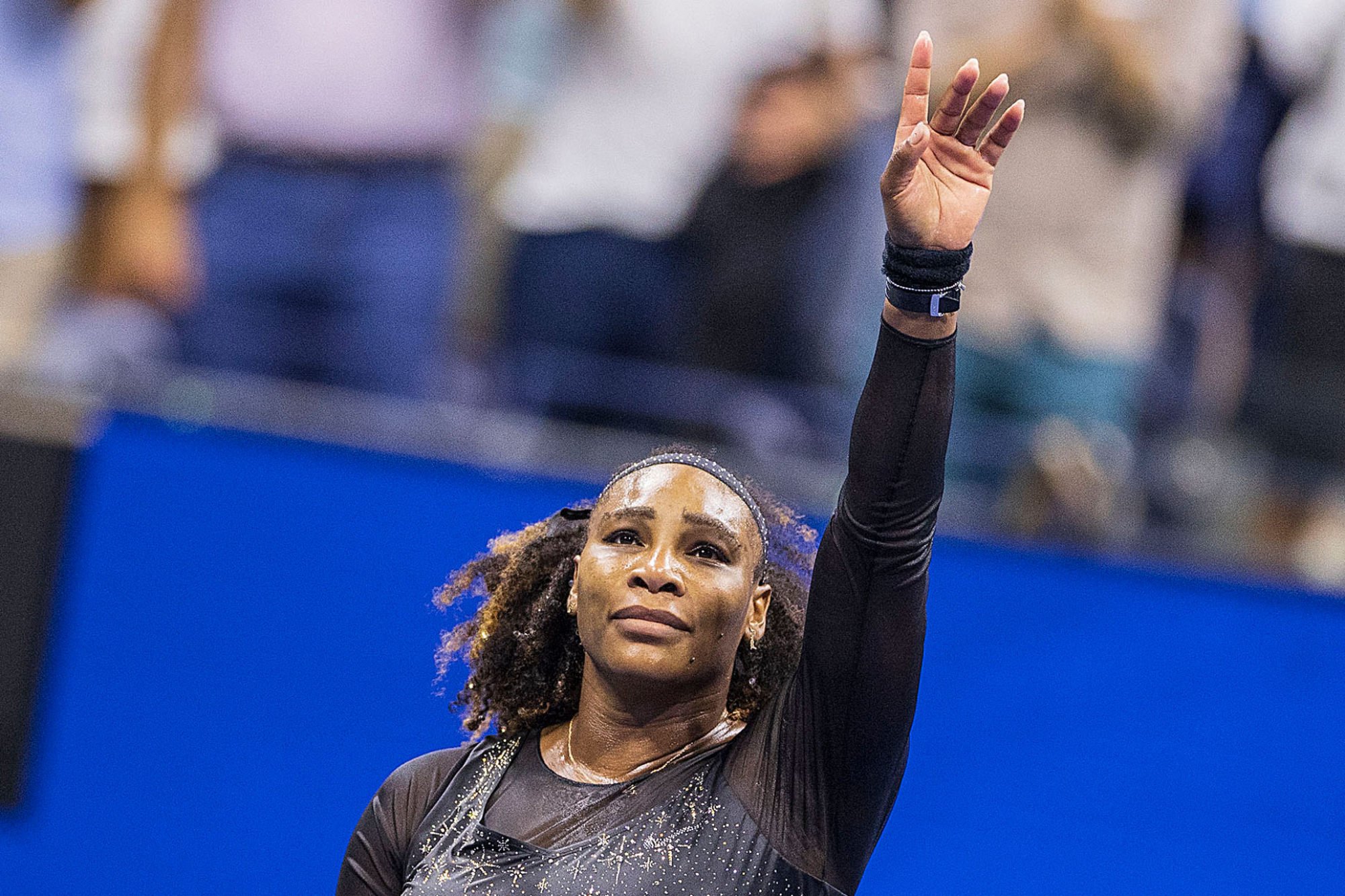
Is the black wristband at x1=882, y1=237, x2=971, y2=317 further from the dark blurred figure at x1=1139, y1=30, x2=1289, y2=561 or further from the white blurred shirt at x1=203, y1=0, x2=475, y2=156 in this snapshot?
the white blurred shirt at x1=203, y1=0, x2=475, y2=156

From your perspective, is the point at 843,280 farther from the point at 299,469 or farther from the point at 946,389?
the point at 946,389

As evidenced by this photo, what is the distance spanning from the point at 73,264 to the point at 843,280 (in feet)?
5.86

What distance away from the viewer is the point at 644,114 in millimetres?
3982

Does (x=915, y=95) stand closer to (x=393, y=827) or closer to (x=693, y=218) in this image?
(x=393, y=827)

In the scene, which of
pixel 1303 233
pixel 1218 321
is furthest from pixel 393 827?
pixel 1303 233

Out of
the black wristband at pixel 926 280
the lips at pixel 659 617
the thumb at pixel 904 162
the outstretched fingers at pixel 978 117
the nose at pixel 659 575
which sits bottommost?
the lips at pixel 659 617

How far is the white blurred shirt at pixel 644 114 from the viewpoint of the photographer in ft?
12.9

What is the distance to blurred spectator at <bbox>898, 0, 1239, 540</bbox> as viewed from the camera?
12.1 feet

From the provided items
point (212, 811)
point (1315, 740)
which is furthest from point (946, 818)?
point (212, 811)

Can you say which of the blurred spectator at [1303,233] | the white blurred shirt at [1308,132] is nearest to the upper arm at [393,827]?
the blurred spectator at [1303,233]

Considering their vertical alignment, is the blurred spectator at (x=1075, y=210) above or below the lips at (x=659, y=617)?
above

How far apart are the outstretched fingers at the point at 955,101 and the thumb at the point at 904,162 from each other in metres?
0.04

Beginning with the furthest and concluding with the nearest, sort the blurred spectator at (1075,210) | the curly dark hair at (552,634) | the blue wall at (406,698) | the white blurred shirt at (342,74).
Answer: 1. the white blurred shirt at (342,74)
2. the blurred spectator at (1075,210)
3. the blue wall at (406,698)
4. the curly dark hair at (552,634)

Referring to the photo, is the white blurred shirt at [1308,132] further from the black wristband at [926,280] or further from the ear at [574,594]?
the black wristband at [926,280]
